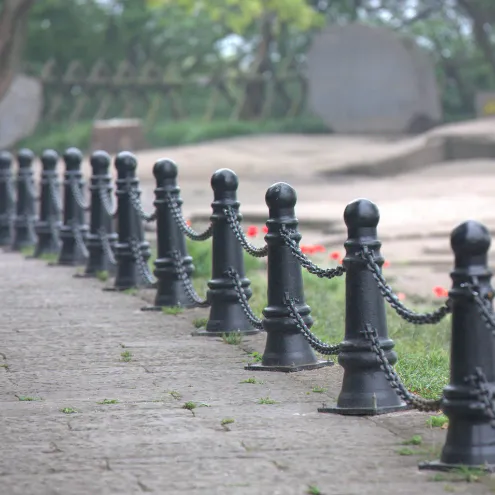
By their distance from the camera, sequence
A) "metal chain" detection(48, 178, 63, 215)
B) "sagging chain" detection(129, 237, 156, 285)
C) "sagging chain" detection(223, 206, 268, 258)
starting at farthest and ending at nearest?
"metal chain" detection(48, 178, 63, 215) → "sagging chain" detection(129, 237, 156, 285) → "sagging chain" detection(223, 206, 268, 258)

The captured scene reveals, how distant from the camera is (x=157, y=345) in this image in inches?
326

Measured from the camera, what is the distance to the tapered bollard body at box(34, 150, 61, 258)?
14.2m

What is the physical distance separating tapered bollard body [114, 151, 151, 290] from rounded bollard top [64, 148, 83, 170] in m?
2.24

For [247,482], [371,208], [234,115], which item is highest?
[234,115]

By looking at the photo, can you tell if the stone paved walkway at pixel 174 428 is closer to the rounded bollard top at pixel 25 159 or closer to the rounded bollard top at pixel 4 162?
the rounded bollard top at pixel 25 159

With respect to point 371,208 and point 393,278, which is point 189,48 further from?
point 371,208

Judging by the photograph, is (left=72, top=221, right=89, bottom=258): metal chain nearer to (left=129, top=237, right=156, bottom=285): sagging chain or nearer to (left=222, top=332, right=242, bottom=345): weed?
(left=129, top=237, right=156, bottom=285): sagging chain

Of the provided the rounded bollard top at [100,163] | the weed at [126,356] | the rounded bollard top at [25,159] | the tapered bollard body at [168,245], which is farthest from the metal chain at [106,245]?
the weed at [126,356]

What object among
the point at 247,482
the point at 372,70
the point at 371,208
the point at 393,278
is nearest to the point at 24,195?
the point at 393,278

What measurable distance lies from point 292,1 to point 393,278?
14603 mm

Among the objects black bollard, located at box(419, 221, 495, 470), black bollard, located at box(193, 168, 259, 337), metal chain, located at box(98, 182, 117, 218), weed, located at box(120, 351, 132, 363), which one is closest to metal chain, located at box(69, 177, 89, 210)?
metal chain, located at box(98, 182, 117, 218)

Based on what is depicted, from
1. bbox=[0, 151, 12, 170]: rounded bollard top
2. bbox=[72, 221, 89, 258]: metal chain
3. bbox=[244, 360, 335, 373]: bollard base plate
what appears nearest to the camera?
bbox=[244, 360, 335, 373]: bollard base plate

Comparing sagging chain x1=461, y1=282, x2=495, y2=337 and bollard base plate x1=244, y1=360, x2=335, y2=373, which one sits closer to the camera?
sagging chain x1=461, y1=282, x2=495, y2=337

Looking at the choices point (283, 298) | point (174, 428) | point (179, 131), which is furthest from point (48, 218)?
point (179, 131)
